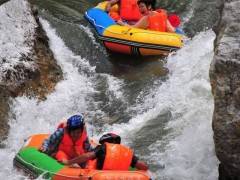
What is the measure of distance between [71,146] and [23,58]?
3.09 m

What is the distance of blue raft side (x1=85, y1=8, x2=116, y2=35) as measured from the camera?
1136 centimetres

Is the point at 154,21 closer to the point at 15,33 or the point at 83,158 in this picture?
the point at 15,33

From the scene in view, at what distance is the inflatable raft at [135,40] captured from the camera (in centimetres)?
1058

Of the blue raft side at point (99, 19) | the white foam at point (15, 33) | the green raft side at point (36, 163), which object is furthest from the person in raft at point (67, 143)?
the blue raft side at point (99, 19)

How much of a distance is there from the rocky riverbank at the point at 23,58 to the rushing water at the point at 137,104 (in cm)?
17

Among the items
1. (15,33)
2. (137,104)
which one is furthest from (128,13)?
(137,104)

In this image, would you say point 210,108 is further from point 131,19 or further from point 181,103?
point 131,19

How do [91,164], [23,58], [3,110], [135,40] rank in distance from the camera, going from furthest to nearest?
[135,40]
[23,58]
[3,110]
[91,164]

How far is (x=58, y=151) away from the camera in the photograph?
6734 millimetres

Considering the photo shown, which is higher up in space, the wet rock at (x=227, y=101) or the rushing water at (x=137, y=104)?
the wet rock at (x=227, y=101)

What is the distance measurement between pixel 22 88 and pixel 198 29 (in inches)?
184

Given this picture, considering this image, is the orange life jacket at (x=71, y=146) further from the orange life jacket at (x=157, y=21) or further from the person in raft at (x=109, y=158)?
the orange life jacket at (x=157, y=21)

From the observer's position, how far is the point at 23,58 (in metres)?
9.30

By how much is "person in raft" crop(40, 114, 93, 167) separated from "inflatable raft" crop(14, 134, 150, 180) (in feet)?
0.43
